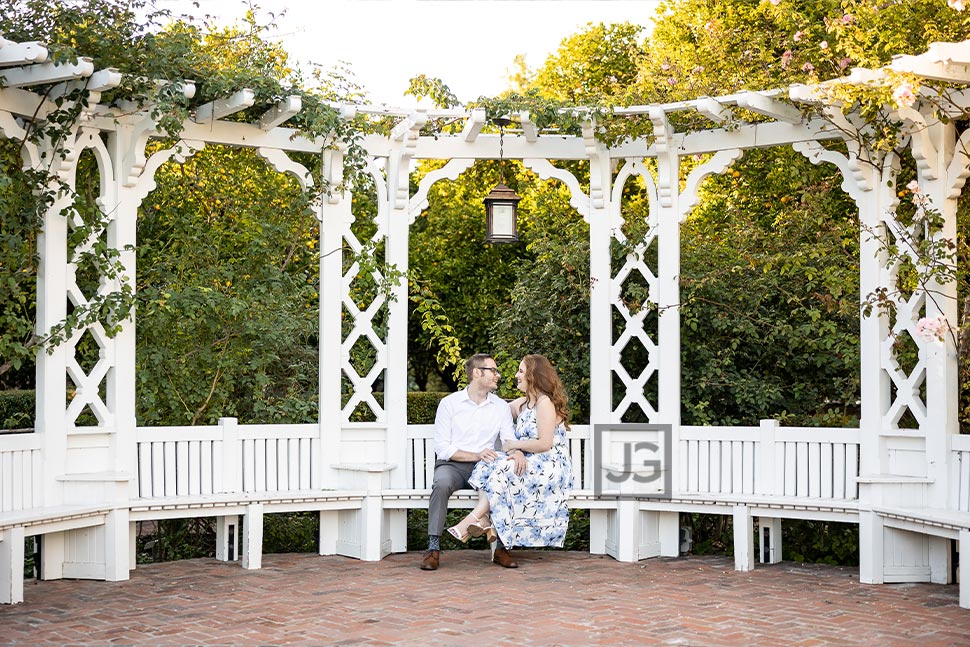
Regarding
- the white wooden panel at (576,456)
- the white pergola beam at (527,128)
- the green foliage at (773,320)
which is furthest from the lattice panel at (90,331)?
the green foliage at (773,320)

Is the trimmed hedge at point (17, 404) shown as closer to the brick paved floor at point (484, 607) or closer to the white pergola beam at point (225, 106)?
the brick paved floor at point (484, 607)

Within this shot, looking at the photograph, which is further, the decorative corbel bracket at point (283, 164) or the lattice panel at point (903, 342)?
the decorative corbel bracket at point (283, 164)

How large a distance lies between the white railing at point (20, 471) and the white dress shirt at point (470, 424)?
2.54 meters

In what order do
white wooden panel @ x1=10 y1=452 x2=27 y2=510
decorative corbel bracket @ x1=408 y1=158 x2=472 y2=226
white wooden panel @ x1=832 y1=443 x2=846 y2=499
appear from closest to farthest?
white wooden panel @ x1=10 y1=452 x2=27 y2=510 < white wooden panel @ x1=832 y1=443 x2=846 y2=499 < decorative corbel bracket @ x1=408 y1=158 x2=472 y2=226

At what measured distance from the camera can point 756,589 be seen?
22.0 ft

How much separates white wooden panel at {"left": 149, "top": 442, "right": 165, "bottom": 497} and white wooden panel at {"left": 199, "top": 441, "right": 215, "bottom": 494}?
0.26 metres

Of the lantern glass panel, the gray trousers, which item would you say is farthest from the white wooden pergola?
the lantern glass panel

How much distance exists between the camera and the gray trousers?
7.41 metres

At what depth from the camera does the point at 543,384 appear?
7.55 m

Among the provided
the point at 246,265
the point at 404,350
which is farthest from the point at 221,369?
the point at 404,350

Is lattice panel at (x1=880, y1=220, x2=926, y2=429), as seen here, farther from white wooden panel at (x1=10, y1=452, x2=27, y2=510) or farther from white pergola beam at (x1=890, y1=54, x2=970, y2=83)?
white wooden panel at (x1=10, y1=452, x2=27, y2=510)

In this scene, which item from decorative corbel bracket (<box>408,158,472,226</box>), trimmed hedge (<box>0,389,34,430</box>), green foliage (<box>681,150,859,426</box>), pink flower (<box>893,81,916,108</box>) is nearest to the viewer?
pink flower (<box>893,81,916,108</box>)

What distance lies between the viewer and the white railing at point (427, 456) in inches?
317

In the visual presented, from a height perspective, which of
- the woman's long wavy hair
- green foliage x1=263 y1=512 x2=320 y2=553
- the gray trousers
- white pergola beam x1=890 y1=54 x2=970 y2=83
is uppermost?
white pergola beam x1=890 y1=54 x2=970 y2=83
